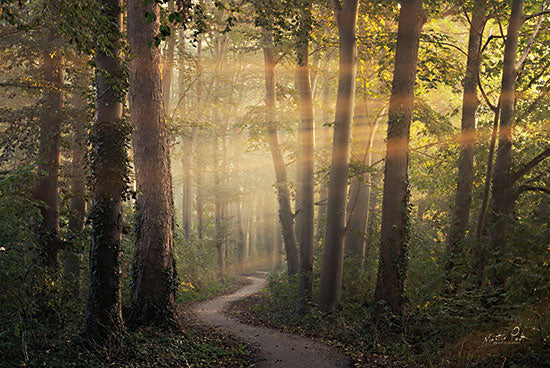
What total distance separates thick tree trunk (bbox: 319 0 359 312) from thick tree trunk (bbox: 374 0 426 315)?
2093mm

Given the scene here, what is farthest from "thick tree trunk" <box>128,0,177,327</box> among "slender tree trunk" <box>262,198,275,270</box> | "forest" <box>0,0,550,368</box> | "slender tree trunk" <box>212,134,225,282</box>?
"slender tree trunk" <box>262,198,275,270</box>

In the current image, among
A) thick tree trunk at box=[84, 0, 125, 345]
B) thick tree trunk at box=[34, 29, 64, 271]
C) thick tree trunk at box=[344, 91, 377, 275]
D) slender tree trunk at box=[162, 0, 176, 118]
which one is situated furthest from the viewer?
slender tree trunk at box=[162, 0, 176, 118]

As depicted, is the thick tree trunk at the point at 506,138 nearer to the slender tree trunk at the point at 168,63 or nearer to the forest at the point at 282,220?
the forest at the point at 282,220

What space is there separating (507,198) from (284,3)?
7.07 metres

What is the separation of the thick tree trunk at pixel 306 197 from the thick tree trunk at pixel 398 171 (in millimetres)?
3778

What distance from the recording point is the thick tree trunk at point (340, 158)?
41.5ft

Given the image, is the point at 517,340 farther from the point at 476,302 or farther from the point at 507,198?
the point at 507,198

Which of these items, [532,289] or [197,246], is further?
[197,246]

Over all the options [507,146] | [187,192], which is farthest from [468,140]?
[187,192]

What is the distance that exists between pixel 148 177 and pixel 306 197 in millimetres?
6715

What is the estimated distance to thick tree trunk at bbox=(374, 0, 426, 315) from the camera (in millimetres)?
10695

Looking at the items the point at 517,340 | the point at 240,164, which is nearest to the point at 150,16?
the point at 517,340

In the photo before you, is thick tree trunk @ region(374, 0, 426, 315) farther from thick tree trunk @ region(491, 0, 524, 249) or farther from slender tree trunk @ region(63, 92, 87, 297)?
slender tree trunk @ region(63, 92, 87, 297)

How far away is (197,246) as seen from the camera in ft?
91.9
